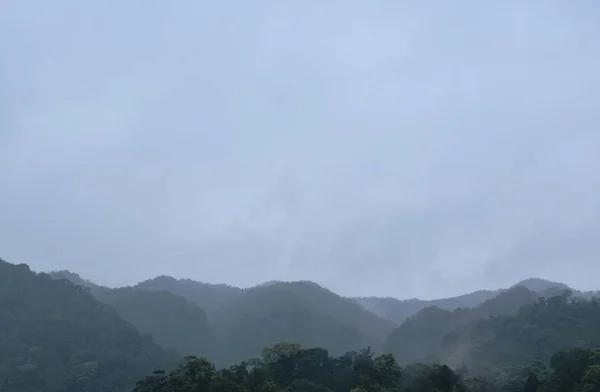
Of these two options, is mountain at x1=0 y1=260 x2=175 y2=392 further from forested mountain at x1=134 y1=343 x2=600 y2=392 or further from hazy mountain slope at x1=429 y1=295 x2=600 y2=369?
hazy mountain slope at x1=429 y1=295 x2=600 y2=369

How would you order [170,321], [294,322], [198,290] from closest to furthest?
[170,321]
[294,322]
[198,290]

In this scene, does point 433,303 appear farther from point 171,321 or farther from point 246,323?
point 171,321

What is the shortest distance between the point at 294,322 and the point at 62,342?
33723 millimetres

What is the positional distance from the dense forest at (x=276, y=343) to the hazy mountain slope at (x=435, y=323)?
0.16m

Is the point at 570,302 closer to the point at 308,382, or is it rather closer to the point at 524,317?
the point at 524,317

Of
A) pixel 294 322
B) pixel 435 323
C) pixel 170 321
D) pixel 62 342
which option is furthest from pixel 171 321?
pixel 435 323

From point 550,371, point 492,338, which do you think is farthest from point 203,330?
point 550,371

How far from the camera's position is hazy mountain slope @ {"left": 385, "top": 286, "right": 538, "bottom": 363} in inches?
2958

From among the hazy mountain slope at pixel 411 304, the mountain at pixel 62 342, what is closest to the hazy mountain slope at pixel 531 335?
the mountain at pixel 62 342

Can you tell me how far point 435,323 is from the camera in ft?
261

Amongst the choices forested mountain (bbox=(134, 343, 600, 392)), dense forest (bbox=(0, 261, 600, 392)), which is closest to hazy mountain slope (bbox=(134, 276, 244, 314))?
dense forest (bbox=(0, 261, 600, 392))

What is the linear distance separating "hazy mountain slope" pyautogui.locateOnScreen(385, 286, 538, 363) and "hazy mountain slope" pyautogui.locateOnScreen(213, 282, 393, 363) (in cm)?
823

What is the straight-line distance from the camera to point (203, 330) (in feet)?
276

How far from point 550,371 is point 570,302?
30425 mm
